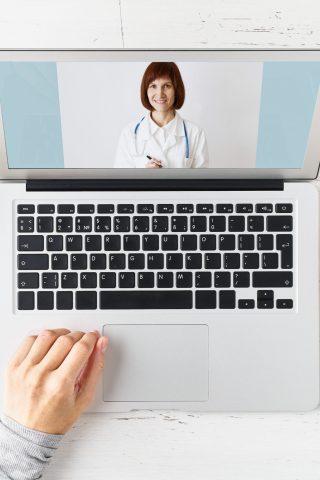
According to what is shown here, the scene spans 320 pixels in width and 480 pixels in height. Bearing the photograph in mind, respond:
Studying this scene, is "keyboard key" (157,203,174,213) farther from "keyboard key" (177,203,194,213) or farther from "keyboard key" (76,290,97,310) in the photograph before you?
"keyboard key" (76,290,97,310)

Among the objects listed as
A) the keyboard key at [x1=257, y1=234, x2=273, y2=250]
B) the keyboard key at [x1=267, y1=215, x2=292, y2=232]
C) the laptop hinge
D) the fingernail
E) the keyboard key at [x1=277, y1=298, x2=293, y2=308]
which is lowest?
the fingernail

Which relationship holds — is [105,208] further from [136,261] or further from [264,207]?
[264,207]

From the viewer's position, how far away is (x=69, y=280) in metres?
0.62

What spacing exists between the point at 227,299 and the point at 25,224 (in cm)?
29

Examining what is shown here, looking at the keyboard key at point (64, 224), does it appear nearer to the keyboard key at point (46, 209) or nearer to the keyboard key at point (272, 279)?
the keyboard key at point (46, 209)

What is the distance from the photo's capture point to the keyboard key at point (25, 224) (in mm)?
628

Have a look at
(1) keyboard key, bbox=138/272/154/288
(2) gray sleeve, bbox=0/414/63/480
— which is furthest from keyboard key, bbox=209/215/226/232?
(2) gray sleeve, bbox=0/414/63/480

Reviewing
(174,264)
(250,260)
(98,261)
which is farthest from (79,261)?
(250,260)

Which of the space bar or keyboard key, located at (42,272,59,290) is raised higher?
keyboard key, located at (42,272,59,290)

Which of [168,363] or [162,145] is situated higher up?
[162,145]

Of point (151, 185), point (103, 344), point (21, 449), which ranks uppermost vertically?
point (151, 185)

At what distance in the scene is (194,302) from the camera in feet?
2.05

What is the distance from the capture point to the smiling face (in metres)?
0.56
